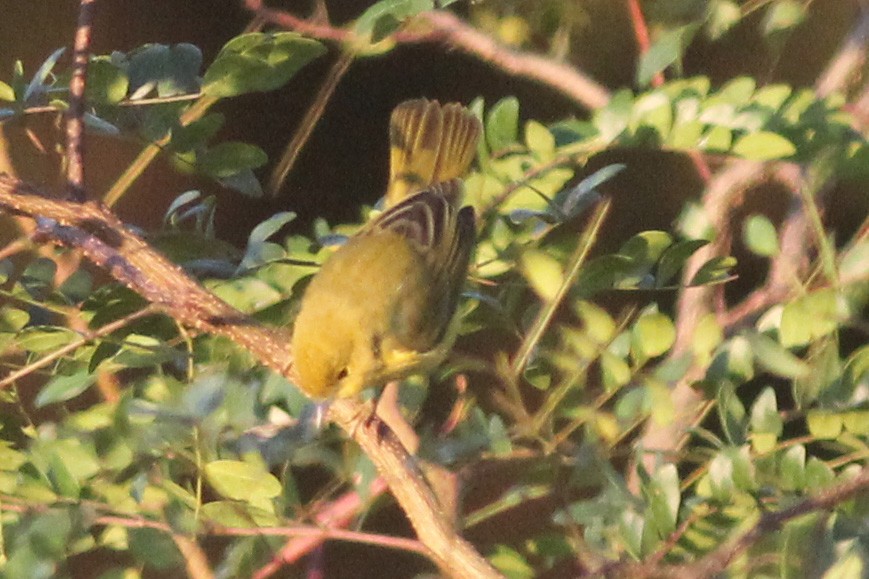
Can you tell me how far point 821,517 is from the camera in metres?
0.98

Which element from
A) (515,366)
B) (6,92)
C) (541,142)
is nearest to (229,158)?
(6,92)

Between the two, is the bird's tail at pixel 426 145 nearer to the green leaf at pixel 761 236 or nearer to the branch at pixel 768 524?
the green leaf at pixel 761 236

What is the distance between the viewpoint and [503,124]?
4.37 feet

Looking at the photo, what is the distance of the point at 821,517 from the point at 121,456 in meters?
0.63

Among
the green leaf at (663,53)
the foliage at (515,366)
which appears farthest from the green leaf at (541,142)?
the green leaf at (663,53)

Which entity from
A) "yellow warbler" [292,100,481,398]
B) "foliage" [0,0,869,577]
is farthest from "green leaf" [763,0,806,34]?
"yellow warbler" [292,100,481,398]

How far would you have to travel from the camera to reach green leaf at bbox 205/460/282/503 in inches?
43.1

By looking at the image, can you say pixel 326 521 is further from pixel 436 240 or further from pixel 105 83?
pixel 436 240

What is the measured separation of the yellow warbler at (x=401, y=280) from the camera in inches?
59.2

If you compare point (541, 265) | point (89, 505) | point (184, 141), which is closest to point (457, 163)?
point (184, 141)

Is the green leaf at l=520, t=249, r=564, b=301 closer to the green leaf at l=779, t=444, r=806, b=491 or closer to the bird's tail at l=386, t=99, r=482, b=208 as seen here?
the green leaf at l=779, t=444, r=806, b=491

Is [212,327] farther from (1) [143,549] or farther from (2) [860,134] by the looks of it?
(2) [860,134]

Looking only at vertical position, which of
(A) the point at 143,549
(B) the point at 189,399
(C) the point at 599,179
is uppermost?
(C) the point at 599,179

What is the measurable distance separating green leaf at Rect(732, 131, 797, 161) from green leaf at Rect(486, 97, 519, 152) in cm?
30
